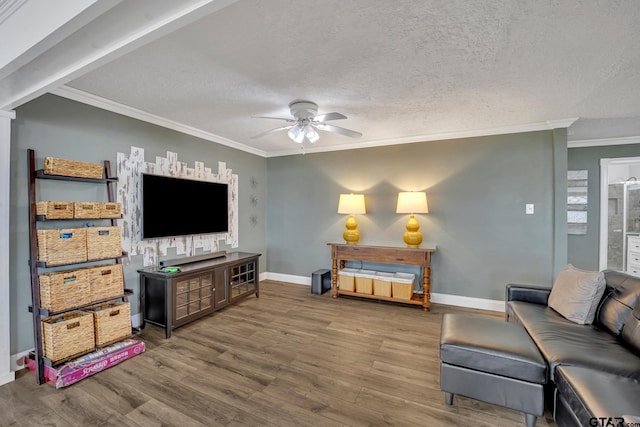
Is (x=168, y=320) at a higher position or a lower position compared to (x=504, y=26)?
lower

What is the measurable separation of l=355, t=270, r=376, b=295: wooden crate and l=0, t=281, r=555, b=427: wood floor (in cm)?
78

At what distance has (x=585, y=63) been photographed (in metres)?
1.98

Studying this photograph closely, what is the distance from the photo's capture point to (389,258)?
3.74 metres

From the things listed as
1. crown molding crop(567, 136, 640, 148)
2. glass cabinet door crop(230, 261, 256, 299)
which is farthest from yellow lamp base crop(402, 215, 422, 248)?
crown molding crop(567, 136, 640, 148)

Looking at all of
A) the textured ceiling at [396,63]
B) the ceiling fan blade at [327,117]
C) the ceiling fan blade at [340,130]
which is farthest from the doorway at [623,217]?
the ceiling fan blade at [327,117]

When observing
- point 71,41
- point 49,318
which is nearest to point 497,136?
point 71,41

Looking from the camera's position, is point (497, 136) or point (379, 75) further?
point (497, 136)

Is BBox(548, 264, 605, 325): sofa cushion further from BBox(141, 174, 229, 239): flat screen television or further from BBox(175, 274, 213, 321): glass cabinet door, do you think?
BBox(141, 174, 229, 239): flat screen television

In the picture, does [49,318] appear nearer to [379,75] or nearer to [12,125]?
[12,125]

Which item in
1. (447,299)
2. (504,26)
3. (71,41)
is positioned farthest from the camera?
(447,299)

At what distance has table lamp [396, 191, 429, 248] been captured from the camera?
12.0 ft

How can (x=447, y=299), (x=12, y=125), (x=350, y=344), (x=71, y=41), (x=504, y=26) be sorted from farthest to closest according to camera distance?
(x=447, y=299), (x=350, y=344), (x=12, y=125), (x=504, y=26), (x=71, y=41)

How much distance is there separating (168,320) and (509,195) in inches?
171

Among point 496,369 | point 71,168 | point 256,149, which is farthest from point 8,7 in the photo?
point 256,149
